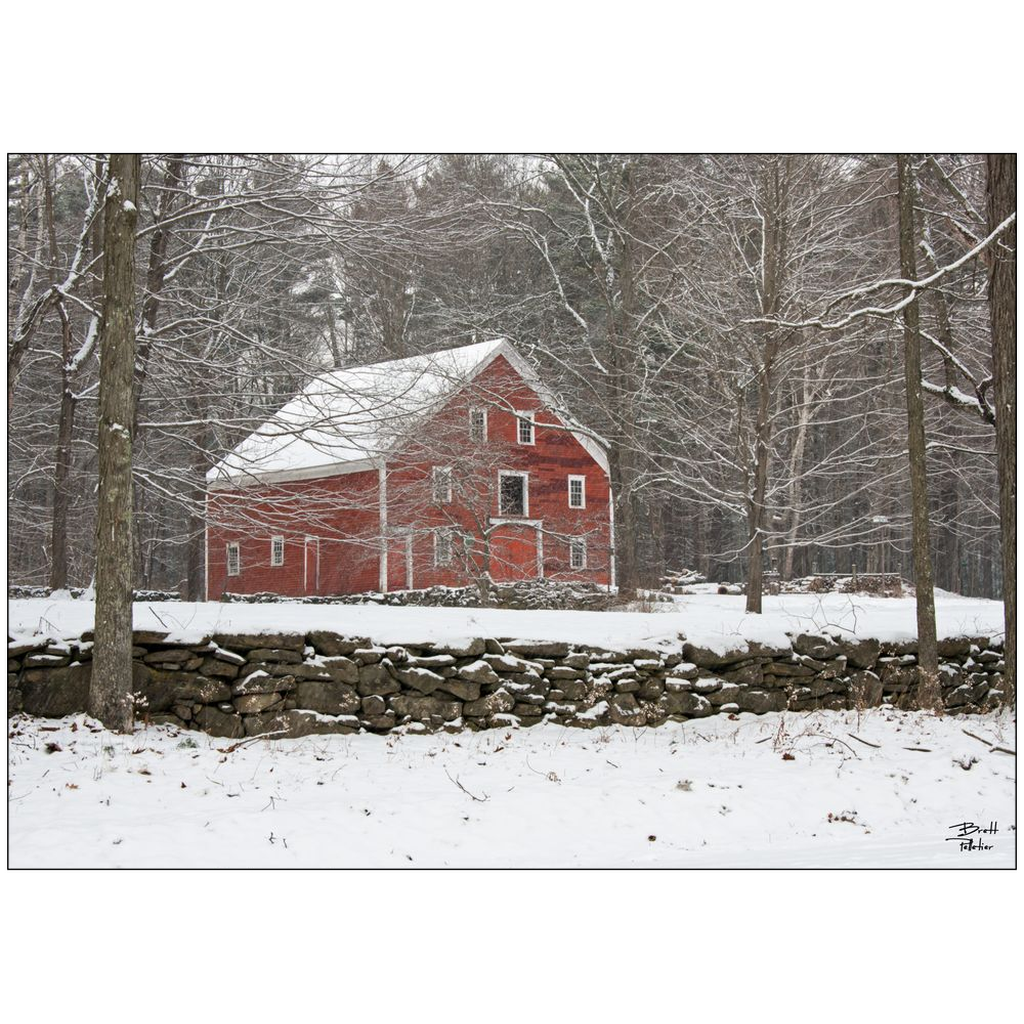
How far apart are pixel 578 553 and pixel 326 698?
16.8 metres

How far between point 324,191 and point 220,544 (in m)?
16.6

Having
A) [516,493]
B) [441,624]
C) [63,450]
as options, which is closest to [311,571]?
[516,493]

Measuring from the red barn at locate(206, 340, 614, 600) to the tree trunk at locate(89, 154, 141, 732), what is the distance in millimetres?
3444

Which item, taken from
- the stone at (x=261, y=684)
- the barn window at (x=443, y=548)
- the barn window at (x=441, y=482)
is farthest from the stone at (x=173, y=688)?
the barn window at (x=443, y=548)

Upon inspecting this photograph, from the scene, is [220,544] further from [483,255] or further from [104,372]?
[104,372]

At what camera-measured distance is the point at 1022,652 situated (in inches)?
368

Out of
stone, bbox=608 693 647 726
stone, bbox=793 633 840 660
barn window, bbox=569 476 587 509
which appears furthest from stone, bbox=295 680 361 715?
barn window, bbox=569 476 587 509

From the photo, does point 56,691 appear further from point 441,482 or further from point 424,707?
point 441,482

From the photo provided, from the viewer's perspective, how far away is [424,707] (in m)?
8.40

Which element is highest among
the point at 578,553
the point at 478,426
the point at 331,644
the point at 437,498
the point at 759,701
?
the point at 478,426

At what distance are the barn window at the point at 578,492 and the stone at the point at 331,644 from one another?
1870cm

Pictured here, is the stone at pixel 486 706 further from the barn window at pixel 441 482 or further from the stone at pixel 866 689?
the barn window at pixel 441 482

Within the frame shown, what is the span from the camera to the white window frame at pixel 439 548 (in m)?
19.2
